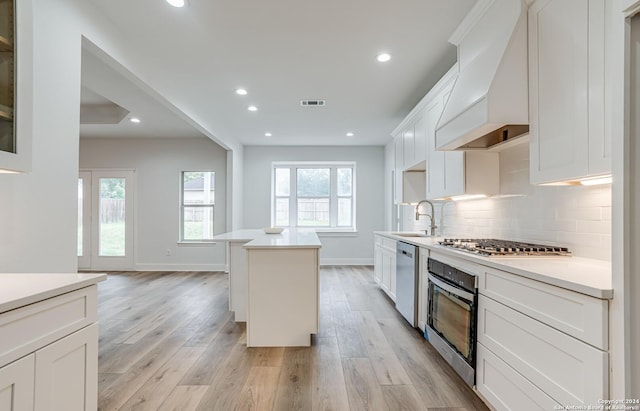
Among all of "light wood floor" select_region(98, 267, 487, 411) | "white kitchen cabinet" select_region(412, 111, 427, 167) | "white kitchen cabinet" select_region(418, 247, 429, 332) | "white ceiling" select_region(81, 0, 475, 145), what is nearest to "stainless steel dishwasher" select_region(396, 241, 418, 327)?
"white kitchen cabinet" select_region(418, 247, 429, 332)

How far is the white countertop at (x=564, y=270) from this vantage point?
118 centimetres

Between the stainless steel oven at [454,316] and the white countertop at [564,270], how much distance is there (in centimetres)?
23

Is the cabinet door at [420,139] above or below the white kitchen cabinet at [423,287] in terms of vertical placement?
above

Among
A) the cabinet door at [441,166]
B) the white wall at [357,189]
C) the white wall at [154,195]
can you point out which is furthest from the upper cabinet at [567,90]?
the white wall at [154,195]

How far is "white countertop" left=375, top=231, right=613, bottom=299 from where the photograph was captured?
118 cm

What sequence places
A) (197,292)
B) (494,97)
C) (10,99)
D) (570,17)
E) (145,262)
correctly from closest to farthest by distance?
1. (10,99)
2. (570,17)
3. (494,97)
4. (197,292)
5. (145,262)

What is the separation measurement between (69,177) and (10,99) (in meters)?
0.76

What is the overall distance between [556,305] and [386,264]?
2909mm

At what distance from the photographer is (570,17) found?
1.59 meters

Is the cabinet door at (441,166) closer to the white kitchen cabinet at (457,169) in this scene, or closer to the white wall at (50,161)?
the white kitchen cabinet at (457,169)

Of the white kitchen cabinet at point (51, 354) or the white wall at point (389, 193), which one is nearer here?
the white kitchen cabinet at point (51, 354)
